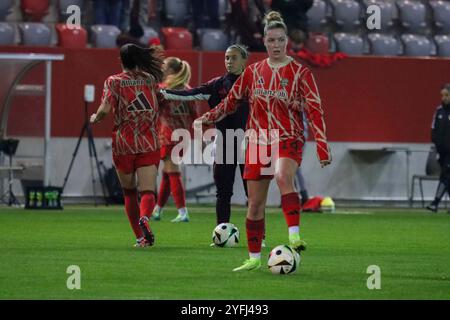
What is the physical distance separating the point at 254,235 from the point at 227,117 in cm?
360

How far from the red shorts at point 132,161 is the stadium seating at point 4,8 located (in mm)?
11986

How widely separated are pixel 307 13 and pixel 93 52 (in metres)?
5.67

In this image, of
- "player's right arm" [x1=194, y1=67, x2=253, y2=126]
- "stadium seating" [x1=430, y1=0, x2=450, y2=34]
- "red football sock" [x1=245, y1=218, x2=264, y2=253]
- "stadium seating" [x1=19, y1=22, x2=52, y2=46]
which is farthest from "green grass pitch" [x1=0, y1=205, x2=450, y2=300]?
"stadium seating" [x1=430, y1=0, x2=450, y2=34]

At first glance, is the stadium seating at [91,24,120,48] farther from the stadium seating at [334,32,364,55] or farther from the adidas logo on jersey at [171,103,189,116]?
the adidas logo on jersey at [171,103,189,116]

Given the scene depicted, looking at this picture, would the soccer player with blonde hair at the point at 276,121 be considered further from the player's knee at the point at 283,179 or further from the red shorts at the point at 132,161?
the red shorts at the point at 132,161

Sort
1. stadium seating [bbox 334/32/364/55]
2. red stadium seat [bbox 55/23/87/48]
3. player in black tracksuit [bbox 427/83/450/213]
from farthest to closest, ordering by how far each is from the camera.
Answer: stadium seating [bbox 334/32/364/55] → red stadium seat [bbox 55/23/87/48] → player in black tracksuit [bbox 427/83/450/213]

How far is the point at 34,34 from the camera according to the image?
25.2m

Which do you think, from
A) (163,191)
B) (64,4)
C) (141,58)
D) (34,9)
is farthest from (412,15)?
(141,58)

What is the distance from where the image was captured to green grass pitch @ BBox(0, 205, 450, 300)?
1034 cm

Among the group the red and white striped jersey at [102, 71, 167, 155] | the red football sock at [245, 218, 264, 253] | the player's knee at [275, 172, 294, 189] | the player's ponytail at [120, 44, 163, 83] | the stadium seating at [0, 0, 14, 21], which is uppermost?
the stadium seating at [0, 0, 14, 21]

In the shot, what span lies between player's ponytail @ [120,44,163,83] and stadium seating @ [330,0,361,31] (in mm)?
14483

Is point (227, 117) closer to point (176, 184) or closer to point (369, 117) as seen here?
point (176, 184)

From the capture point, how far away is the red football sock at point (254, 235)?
12.0m

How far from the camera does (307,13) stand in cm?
2814
